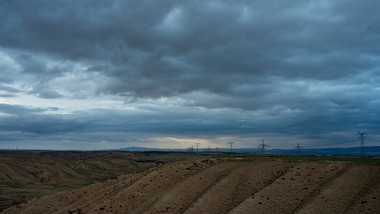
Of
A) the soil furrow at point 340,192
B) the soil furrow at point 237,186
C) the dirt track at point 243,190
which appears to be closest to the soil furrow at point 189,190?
the dirt track at point 243,190

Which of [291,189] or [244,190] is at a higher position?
[291,189]

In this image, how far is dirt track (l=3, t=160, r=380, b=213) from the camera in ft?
74.8

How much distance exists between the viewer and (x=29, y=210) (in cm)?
3872

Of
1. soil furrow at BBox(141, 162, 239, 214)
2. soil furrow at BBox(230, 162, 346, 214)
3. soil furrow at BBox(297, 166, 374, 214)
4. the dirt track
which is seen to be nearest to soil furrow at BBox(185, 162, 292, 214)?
the dirt track

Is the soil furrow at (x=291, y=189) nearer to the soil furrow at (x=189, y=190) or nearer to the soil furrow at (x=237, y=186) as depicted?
the soil furrow at (x=237, y=186)

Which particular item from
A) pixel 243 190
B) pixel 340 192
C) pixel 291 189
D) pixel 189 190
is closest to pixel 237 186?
pixel 243 190

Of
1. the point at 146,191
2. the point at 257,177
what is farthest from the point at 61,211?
the point at 257,177

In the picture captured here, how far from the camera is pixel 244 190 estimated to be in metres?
27.5

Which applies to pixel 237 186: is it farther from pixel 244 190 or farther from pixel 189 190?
pixel 189 190

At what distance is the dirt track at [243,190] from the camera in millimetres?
22812

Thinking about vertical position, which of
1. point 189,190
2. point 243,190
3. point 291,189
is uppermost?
point 291,189

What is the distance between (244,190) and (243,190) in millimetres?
89

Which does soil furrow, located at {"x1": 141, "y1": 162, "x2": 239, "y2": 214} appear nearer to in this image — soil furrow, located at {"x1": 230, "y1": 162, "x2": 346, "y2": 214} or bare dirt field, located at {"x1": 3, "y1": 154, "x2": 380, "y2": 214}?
bare dirt field, located at {"x1": 3, "y1": 154, "x2": 380, "y2": 214}

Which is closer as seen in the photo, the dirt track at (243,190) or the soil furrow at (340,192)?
the soil furrow at (340,192)
